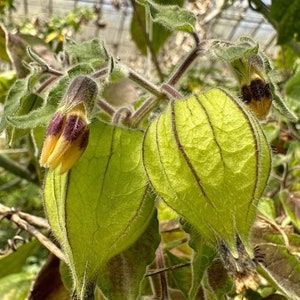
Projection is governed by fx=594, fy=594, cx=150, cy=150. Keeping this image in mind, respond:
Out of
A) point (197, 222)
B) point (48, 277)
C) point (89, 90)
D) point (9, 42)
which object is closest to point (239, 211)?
point (197, 222)

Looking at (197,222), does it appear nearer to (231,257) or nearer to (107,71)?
(231,257)

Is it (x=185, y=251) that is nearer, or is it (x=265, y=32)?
(x=185, y=251)

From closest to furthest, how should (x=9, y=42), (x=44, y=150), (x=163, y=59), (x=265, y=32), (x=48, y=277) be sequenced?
(x=44, y=150) < (x=48, y=277) < (x=9, y=42) < (x=163, y=59) < (x=265, y=32)

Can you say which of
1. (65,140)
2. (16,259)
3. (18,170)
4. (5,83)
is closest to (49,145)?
(65,140)

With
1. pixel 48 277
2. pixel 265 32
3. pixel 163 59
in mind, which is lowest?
pixel 265 32

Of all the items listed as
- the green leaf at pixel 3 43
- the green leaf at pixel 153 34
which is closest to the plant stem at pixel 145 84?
the green leaf at pixel 3 43

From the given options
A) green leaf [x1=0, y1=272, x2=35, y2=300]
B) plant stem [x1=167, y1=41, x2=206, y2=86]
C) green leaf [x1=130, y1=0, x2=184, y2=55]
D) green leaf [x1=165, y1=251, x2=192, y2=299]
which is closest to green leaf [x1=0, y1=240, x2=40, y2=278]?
green leaf [x1=0, y1=272, x2=35, y2=300]

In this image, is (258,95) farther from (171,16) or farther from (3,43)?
(3,43)

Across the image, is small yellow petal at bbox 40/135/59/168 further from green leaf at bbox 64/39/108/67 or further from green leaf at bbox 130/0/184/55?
green leaf at bbox 130/0/184/55
